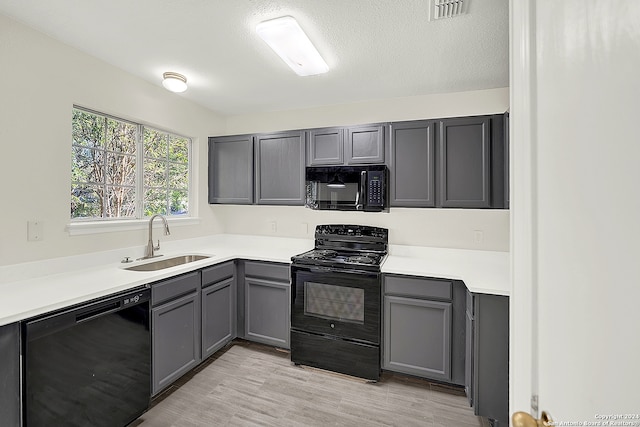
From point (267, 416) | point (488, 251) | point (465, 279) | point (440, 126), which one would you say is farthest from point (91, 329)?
point (488, 251)

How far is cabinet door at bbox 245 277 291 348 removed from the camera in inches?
109

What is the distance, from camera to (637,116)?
322 mm

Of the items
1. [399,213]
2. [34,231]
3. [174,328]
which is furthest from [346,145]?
[34,231]

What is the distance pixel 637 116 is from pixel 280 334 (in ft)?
9.37

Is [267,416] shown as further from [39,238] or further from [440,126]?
[440,126]

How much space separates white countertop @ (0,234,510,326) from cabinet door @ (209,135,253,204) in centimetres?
58

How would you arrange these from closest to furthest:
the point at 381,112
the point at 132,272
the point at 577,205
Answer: the point at 577,205 → the point at 132,272 → the point at 381,112

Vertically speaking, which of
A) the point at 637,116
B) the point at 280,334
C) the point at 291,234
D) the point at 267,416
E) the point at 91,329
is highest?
the point at 637,116

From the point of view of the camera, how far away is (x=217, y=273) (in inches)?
106

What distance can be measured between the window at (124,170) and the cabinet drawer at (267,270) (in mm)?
1058

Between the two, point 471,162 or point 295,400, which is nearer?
point 295,400

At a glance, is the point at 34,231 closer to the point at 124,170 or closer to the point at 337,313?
the point at 124,170

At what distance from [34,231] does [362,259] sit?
2420mm

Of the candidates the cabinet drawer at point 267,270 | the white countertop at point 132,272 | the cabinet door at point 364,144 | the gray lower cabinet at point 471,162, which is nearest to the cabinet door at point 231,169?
the white countertop at point 132,272
